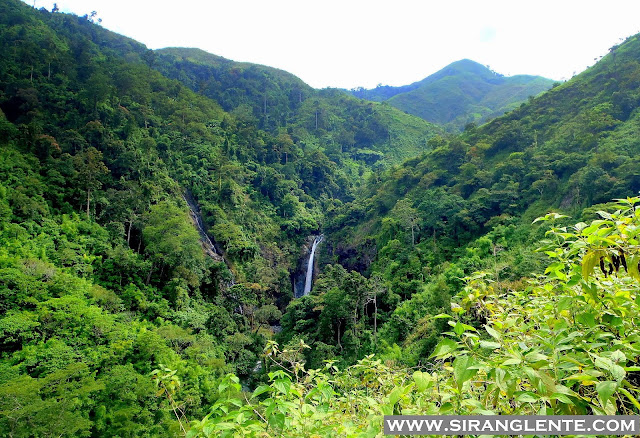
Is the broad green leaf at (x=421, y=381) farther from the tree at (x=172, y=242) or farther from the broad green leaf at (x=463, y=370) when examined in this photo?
the tree at (x=172, y=242)

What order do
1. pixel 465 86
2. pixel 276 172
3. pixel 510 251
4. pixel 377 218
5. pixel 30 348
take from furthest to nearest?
pixel 465 86, pixel 276 172, pixel 377 218, pixel 510 251, pixel 30 348

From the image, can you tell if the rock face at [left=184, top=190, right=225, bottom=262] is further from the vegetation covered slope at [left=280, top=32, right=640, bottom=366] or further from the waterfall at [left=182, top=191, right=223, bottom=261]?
the vegetation covered slope at [left=280, top=32, right=640, bottom=366]

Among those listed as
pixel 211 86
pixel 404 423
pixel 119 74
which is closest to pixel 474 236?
pixel 404 423

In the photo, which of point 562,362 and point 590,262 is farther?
point 590,262

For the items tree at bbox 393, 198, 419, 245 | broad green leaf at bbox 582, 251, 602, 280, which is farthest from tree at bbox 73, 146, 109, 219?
broad green leaf at bbox 582, 251, 602, 280

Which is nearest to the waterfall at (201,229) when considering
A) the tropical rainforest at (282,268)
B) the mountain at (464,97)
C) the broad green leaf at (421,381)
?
the tropical rainforest at (282,268)

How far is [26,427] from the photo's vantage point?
26.4ft

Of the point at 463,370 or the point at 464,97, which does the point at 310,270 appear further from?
the point at 464,97

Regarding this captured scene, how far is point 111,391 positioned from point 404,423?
40.3ft

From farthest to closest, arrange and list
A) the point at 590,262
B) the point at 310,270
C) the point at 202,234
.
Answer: the point at 310,270, the point at 202,234, the point at 590,262

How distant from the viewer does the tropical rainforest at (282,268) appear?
149cm

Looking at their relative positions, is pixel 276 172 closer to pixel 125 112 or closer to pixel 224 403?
pixel 125 112

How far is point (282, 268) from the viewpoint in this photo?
1133 inches

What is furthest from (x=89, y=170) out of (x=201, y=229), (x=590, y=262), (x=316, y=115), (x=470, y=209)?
(x=316, y=115)
